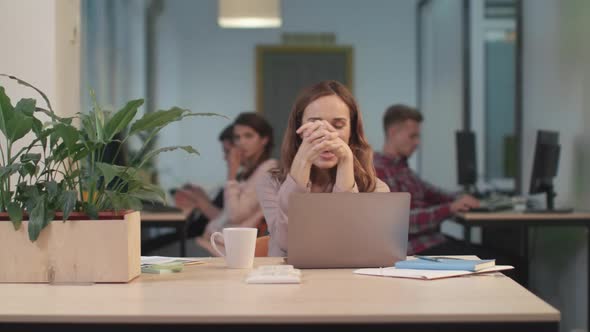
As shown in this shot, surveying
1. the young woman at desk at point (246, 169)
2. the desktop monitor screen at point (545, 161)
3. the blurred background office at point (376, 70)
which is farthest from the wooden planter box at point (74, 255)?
the desktop monitor screen at point (545, 161)

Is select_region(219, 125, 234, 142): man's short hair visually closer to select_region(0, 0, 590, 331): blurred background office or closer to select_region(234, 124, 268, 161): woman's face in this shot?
select_region(234, 124, 268, 161): woman's face

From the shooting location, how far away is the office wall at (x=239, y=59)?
10.0 meters

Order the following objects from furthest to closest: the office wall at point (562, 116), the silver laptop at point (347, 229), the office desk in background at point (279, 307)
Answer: the office wall at point (562, 116) → the silver laptop at point (347, 229) → the office desk in background at point (279, 307)

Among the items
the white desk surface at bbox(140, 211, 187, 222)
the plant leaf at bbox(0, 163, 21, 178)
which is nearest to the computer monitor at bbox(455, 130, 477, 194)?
the white desk surface at bbox(140, 211, 187, 222)

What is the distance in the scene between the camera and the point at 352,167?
111 inches

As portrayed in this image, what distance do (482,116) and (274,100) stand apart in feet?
9.06

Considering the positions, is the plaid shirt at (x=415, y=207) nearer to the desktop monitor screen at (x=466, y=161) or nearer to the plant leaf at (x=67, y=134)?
the desktop monitor screen at (x=466, y=161)

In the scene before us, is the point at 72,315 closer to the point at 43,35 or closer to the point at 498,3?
the point at 43,35

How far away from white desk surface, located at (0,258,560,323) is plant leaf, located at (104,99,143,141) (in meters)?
0.37

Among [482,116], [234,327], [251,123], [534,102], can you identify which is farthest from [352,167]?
[482,116]

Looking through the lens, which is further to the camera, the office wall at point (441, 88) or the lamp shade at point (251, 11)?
the office wall at point (441, 88)

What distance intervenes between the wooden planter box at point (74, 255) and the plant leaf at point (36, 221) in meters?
0.03

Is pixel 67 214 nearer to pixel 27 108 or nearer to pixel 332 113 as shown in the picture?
pixel 27 108

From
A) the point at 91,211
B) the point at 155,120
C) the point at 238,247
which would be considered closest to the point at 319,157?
the point at 238,247
